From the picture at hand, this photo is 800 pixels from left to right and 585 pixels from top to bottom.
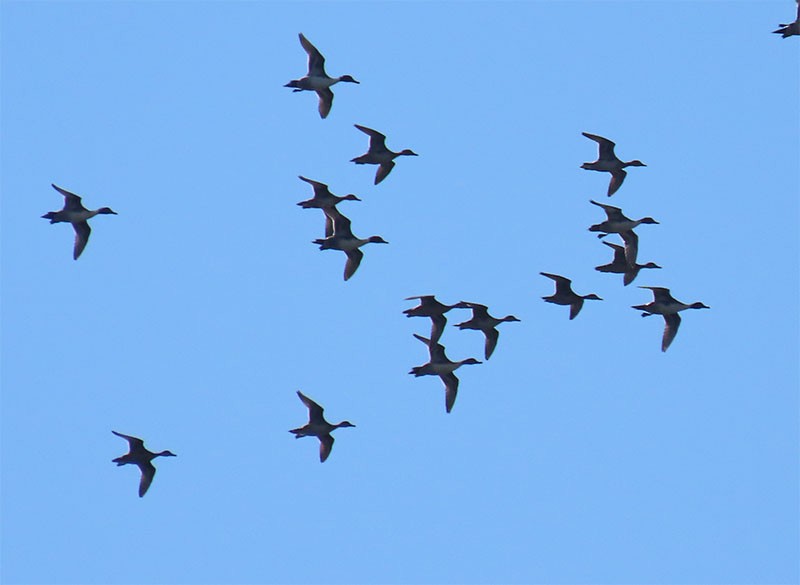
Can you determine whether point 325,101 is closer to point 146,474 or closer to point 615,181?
point 615,181

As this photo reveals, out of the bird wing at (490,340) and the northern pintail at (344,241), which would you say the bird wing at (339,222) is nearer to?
the northern pintail at (344,241)

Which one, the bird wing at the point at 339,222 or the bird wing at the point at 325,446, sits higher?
the bird wing at the point at 339,222

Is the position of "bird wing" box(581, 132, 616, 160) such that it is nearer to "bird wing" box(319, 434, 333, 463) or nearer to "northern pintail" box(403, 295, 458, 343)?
"northern pintail" box(403, 295, 458, 343)

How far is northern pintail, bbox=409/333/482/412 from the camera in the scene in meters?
47.8

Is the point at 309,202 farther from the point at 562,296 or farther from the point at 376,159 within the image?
the point at 562,296

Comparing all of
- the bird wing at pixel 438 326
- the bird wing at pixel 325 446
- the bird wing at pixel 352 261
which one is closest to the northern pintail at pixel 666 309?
the bird wing at pixel 438 326

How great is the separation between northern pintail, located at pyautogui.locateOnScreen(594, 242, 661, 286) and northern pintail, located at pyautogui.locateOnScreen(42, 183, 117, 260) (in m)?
9.90

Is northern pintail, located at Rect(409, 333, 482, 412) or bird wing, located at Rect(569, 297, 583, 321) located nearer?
northern pintail, located at Rect(409, 333, 482, 412)

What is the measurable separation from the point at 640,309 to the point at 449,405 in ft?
13.7

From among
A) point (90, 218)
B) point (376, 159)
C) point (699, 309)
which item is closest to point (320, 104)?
point (376, 159)

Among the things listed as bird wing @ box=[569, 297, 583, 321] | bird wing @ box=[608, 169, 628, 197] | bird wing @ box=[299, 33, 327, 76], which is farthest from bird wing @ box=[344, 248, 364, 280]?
bird wing @ box=[608, 169, 628, 197]

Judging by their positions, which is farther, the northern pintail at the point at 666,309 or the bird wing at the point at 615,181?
the bird wing at the point at 615,181

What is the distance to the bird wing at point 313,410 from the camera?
47.0m

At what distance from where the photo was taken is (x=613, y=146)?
4872 cm
